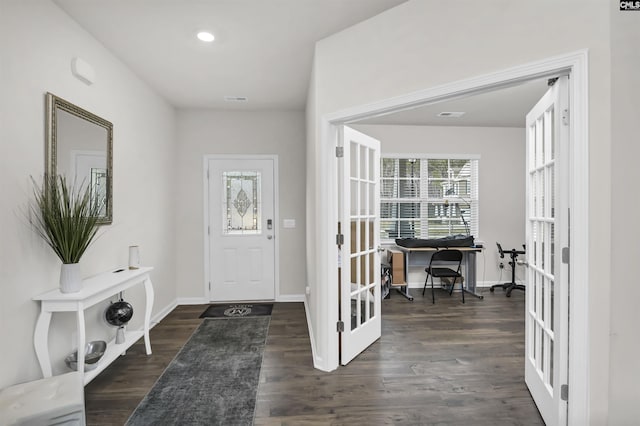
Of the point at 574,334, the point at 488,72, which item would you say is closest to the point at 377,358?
the point at 574,334

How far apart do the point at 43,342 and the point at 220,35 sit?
2389mm

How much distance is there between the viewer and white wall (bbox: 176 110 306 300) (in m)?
4.26

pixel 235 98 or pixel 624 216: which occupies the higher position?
pixel 235 98

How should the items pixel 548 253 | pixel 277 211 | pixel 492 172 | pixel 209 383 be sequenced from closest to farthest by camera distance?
pixel 548 253 < pixel 209 383 < pixel 277 211 < pixel 492 172

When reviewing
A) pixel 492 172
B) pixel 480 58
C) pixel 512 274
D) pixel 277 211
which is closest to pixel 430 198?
pixel 492 172

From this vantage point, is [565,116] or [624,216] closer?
[624,216]

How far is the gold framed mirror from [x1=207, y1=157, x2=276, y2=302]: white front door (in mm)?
1678

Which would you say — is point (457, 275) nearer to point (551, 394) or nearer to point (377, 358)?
point (377, 358)

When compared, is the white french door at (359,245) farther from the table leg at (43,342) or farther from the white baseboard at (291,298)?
the table leg at (43,342)

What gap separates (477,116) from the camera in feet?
14.8

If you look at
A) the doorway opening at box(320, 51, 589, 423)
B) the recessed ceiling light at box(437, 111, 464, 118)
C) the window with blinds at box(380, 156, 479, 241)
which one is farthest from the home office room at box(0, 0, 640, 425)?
the window with blinds at box(380, 156, 479, 241)

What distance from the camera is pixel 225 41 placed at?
2518 mm

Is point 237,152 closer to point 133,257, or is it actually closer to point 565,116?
point 133,257

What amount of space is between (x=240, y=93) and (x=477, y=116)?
3330mm
